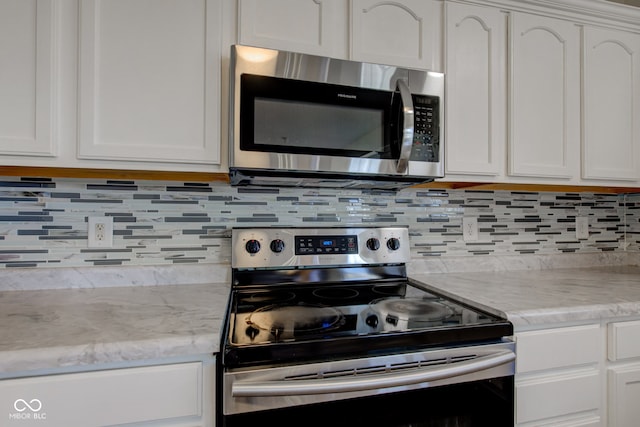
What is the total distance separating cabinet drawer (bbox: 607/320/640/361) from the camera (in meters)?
1.09

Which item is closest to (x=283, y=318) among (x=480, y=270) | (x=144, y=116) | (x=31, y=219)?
(x=144, y=116)

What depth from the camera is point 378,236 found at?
1484mm

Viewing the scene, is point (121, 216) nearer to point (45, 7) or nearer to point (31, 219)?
point (31, 219)

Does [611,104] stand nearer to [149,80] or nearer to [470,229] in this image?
[470,229]

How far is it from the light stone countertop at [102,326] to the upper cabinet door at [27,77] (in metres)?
0.46

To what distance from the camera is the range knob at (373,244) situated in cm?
147

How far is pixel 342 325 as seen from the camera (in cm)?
93

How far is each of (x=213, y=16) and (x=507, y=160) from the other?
47.9 inches

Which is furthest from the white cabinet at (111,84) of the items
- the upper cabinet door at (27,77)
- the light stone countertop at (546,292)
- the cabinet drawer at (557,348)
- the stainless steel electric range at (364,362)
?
the cabinet drawer at (557,348)

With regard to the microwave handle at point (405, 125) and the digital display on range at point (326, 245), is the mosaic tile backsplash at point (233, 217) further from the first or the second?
the microwave handle at point (405, 125)

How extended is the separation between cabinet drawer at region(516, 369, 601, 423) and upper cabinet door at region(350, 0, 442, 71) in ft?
3.67

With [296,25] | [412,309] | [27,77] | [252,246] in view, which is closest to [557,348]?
[412,309]

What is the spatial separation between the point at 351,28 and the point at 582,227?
163 cm

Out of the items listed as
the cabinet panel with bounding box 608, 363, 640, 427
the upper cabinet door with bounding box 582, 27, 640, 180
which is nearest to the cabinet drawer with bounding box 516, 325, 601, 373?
the cabinet panel with bounding box 608, 363, 640, 427
